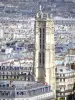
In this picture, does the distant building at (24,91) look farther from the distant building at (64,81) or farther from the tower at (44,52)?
the distant building at (64,81)

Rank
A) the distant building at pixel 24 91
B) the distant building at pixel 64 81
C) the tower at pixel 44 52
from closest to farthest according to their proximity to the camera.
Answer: the distant building at pixel 24 91 → the tower at pixel 44 52 → the distant building at pixel 64 81

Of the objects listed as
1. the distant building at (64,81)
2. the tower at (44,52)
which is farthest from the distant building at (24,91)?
the distant building at (64,81)

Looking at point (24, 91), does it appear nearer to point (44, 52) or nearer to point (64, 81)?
point (44, 52)

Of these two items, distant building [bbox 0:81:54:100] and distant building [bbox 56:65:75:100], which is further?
distant building [bbox 56:65:75:100]

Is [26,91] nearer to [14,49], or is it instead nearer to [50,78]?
[50,78]

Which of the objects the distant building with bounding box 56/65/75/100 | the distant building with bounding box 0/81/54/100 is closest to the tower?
the distant building with bounding box 56/65/75/100

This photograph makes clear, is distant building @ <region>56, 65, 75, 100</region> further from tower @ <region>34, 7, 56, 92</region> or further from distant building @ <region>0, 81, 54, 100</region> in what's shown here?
distant building @ <region>0, 81, 54, 100</region>

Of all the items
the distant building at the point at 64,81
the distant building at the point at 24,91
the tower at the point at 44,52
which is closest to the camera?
the distant building at the point at 24,91

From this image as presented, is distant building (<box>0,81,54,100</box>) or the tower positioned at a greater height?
the tower

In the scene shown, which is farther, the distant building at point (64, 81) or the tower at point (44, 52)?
the distant building at point (64, 81)
